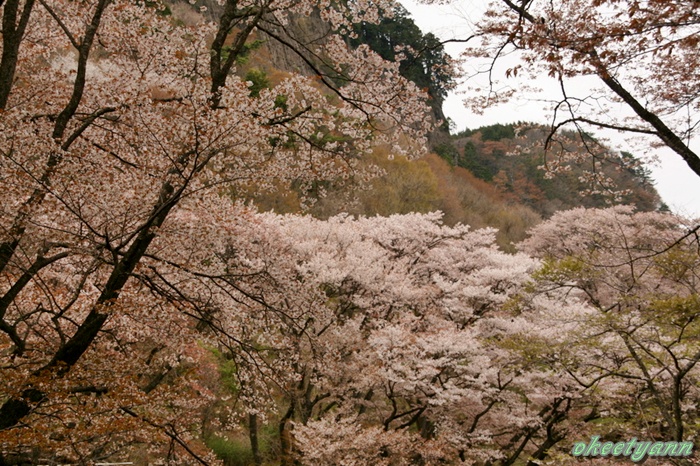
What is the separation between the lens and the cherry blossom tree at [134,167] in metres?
4.16

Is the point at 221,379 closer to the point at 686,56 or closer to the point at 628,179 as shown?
the point at 686,56

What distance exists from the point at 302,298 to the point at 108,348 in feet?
12.0

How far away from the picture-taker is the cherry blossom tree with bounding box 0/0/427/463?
4.16 meters

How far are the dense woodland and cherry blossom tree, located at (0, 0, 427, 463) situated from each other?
39mm

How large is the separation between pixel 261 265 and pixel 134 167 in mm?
7871

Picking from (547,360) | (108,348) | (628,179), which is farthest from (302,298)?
(628,179)

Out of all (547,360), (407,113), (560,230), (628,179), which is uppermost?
(628,179)

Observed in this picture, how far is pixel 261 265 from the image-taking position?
43.1ft

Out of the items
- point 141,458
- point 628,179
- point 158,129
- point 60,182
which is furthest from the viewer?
point 628,179

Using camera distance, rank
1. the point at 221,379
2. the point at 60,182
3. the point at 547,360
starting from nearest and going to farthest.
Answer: the point at 60,182 < the point at 547,360 < the point at 221,379

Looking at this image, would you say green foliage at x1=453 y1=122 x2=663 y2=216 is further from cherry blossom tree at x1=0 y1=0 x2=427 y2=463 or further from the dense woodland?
cherry blossom tree at x1=0 y1=0 x2=427 y2=463

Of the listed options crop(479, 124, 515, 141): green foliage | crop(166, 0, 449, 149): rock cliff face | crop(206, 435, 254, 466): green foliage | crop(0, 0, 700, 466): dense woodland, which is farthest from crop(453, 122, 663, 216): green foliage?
crop(206, 435, 254, 466): green foliage

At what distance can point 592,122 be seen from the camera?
4.64m

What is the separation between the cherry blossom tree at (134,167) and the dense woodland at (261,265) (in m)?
0.04
